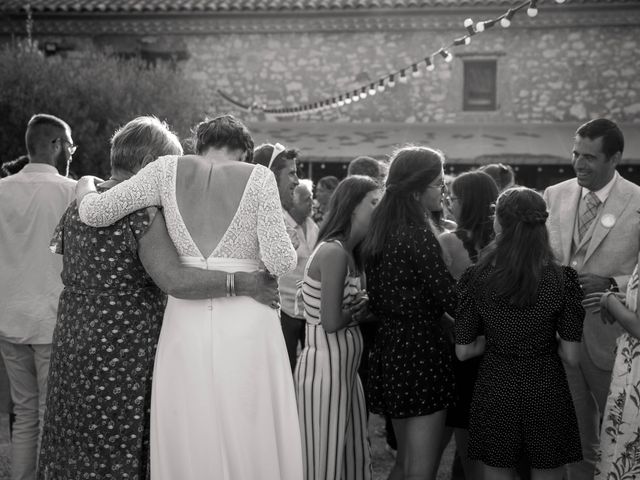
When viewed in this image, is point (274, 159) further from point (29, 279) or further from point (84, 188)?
point (84, 188)

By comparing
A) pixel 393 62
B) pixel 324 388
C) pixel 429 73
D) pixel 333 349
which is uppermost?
pixel 393 62

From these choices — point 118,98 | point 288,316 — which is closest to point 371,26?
point 118,98

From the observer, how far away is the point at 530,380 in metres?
3.49

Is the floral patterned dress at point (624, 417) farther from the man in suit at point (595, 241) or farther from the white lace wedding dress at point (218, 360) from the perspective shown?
the white lace wedding dress at point (218, 360)

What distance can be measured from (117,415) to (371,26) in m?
14.0

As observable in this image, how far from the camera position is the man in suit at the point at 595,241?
4223mm

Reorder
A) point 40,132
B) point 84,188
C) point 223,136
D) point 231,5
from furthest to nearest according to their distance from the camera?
point 231,5 < point 40,132 < point 84,188 < point 223,136

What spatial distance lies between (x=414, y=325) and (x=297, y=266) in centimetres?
239

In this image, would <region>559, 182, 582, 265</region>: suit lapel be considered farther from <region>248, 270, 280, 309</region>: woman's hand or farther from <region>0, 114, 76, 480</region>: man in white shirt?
<region>0, 114, 76, 480</region>: man in white shirt

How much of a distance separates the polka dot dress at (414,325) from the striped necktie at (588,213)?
1083mm

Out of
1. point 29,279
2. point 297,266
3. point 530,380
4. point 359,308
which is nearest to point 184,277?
point 359,308

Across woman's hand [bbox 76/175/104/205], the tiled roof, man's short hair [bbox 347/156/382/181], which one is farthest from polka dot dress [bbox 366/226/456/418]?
the tiled roof

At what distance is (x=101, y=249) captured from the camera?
3332mm

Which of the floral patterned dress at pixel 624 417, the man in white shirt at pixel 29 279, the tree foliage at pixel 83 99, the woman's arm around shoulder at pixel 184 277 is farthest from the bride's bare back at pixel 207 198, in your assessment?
the tree foliage at pixel 83 99
